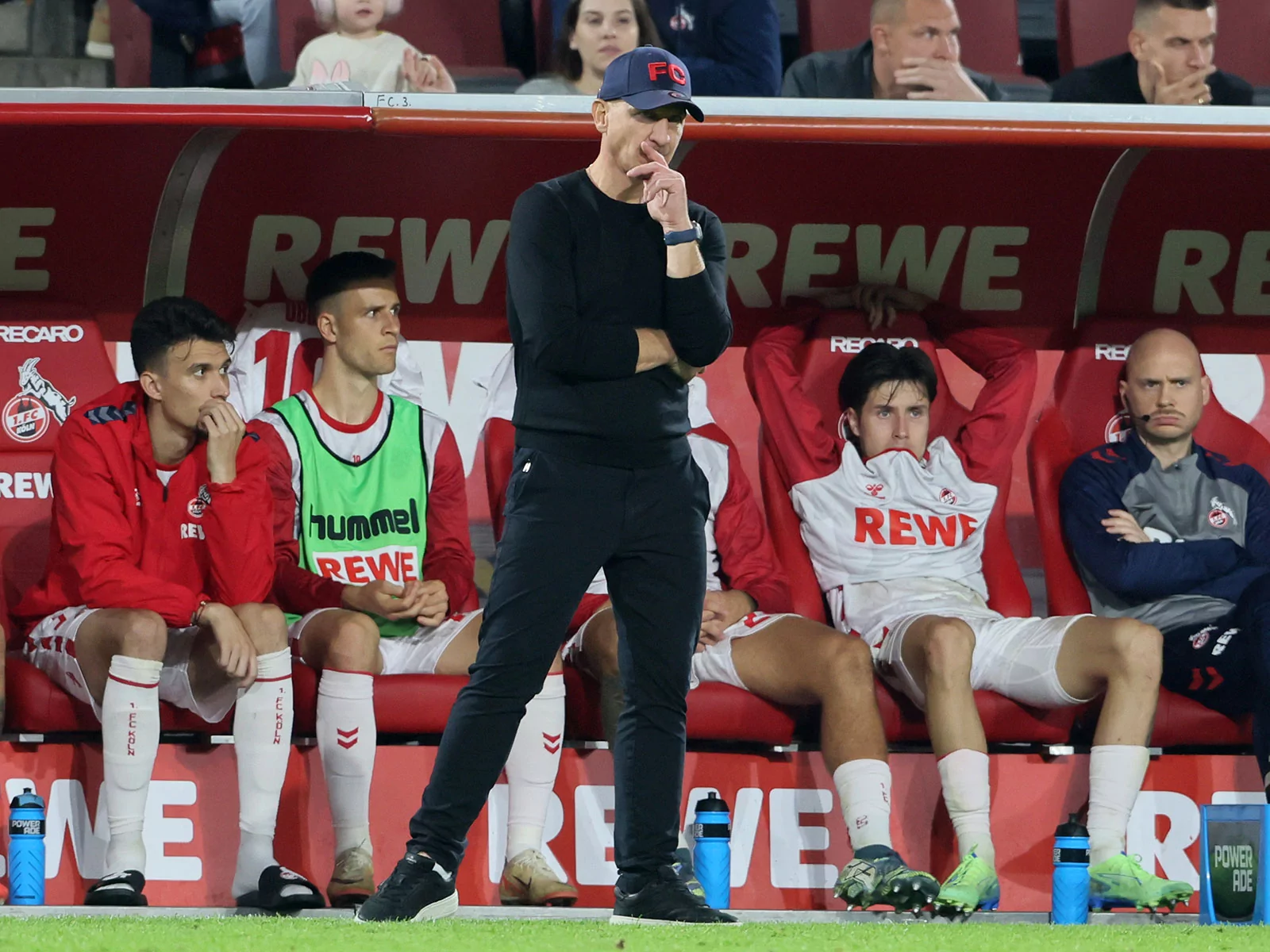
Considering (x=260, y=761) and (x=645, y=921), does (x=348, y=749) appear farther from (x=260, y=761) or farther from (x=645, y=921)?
(x=645, y=921)

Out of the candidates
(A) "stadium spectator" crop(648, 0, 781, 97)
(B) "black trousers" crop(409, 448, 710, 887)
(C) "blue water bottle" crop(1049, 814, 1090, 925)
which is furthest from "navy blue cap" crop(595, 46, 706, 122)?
(A) "stadium spectator" crop(648, 0, 781, 97)

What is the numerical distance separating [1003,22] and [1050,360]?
1.49 m

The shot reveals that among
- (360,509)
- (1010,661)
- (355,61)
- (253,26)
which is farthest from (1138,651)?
(253,26)

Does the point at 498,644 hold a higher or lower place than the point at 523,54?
lower

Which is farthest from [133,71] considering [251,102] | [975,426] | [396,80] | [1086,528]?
[1086,528]

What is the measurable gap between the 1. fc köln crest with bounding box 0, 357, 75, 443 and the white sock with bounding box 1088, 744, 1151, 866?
2.70 meters

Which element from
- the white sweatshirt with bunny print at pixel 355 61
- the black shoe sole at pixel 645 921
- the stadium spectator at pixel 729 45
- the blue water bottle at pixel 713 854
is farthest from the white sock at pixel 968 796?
the white sweatshirt with bunny print at pixel 355 61

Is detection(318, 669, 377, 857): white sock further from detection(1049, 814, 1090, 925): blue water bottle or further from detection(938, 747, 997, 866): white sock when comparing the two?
detection(1049, 814, 1090, 925): blue water bottle

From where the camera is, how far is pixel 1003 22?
608cm

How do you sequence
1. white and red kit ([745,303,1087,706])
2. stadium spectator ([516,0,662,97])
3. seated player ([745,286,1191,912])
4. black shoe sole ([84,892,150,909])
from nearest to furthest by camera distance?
black shoe sole ([84,892,150,909])
seated player ([745,286,1191,912])
white and red kit ([745,303,1087,706])
stadium spectator ([516,0,662,97])

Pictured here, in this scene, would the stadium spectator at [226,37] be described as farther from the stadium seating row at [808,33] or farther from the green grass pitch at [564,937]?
the green grass pitch at [564,937]

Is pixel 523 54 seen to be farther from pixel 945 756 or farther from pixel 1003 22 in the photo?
pixel 945 756

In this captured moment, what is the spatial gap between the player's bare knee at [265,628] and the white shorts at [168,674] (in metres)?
0.13

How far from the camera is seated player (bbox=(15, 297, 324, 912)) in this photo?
3789mm
